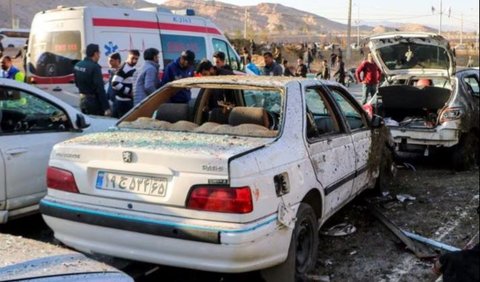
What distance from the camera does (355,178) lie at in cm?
489

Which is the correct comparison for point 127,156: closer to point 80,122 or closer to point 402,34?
point 80,122

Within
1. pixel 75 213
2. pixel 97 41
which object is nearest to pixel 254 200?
pixel 75 213

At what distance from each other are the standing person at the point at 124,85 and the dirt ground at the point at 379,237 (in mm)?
3040

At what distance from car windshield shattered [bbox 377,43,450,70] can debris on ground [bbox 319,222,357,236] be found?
4345 millimetres

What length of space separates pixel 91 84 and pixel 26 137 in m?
3.23

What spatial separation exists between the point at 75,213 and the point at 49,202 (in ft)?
0.94

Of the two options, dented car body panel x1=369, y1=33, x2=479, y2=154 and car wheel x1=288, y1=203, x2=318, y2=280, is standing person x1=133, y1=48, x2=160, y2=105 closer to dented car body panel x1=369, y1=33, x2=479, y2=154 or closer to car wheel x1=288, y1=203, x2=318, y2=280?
dented car body panel x1=369, y1=33, x2=479, y2=154

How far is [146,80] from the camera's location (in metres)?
7.93

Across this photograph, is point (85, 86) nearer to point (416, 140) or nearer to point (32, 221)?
point (32, 221)

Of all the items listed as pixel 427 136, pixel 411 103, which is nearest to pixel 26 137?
pixel 427 136

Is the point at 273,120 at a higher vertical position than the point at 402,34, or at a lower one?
lower

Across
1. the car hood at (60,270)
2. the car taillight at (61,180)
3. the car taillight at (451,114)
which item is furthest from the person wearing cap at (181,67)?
the car hood at (60,270)

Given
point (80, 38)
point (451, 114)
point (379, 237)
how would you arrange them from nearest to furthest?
point (379, 237) → point (451, 114) → point (80, 38)

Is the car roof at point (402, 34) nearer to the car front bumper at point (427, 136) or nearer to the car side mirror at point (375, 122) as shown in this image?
the car front bumper at point (427, 136)
